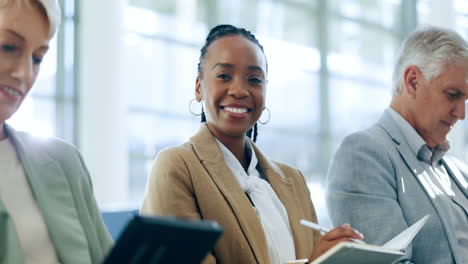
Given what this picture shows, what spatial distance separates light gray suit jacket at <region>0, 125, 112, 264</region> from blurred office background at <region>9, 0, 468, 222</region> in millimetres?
3395

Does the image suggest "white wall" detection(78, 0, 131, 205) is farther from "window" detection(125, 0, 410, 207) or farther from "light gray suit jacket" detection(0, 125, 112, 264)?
"light gray suit jacket" detection(0, 125, 112, 264)

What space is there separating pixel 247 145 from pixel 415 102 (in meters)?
0.82

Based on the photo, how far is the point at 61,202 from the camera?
1595 mm

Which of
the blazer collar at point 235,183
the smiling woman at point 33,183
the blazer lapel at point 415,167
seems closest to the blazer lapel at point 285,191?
the blazer collar at point 235,183

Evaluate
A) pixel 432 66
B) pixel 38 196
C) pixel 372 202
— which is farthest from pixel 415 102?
pixel 38 196

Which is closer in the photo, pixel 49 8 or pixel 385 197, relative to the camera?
pixel 49 8

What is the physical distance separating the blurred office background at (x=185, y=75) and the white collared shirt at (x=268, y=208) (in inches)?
119

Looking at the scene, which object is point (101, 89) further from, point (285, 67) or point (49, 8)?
point (49, 8)

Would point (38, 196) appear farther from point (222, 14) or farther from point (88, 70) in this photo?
point (222, 14)

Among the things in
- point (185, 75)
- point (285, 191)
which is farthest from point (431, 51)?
point (185, 75)

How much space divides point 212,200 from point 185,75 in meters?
7.37

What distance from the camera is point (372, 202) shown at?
7.71 ft

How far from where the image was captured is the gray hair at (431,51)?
102 inches

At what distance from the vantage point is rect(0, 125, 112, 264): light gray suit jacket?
1.51 metres
